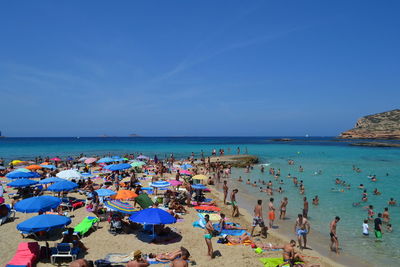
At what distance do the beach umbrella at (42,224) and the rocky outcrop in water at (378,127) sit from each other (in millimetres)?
123188

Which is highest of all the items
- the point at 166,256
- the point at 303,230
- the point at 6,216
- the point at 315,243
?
the point at 6,216

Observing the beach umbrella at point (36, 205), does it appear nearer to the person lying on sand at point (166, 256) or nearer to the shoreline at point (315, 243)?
the person lying on sand at point (166, 256)

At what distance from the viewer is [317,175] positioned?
89.0 ft

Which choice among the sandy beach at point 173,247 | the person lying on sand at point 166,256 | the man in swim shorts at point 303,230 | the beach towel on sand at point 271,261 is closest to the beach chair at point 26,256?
the sandy beach at point 173,247

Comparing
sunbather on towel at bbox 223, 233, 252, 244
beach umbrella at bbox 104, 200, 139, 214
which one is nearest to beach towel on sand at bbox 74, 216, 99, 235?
beach umbrella at bbox 104, 200, 139, 214

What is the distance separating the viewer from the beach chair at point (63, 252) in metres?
7.77

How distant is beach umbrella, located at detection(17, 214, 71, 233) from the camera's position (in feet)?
25.5

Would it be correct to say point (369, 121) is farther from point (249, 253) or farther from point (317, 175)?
point (249, 253)

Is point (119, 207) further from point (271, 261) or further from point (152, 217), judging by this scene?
point (271, 261)

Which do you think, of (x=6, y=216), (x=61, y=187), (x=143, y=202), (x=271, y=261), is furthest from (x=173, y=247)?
(x=6, y=216)

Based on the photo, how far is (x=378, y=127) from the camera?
391 ft

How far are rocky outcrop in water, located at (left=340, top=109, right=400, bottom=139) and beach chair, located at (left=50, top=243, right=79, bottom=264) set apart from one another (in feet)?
404

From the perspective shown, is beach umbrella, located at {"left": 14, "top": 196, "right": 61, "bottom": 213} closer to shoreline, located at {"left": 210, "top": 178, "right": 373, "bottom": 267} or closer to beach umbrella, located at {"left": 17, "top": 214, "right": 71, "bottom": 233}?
beach umbrella, located at {"left": 17, "top": 214, "right": 71, "bottom": 233}

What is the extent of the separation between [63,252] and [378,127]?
13873cm
